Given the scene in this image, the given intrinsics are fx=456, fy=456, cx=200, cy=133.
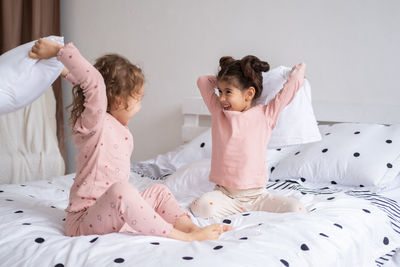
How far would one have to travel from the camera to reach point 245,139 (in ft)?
5.64

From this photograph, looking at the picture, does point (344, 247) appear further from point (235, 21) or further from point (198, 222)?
point (235, 21)

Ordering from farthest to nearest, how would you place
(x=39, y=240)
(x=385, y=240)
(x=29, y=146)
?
(x=29, y=146), (x=385, y=240), (x=39, y=240)

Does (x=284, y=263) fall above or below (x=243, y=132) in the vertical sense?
below

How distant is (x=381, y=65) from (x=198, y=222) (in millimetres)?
1409

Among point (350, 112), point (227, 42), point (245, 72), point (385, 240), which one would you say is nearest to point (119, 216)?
point (245, 72)

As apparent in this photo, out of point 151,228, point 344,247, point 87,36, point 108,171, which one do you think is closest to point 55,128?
point 87,36

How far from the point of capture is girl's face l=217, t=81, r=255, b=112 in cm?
174

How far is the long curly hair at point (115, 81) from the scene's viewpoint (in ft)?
4.48

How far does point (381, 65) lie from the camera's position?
2324 millimetres

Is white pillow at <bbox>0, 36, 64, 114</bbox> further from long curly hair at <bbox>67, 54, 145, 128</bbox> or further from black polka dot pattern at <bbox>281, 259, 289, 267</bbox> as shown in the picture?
black polka dot pattern at <bbox>281, 259, 289, 267</bbox>

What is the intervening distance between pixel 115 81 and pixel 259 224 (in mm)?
610

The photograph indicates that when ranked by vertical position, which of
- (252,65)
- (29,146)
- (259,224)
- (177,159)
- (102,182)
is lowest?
(29,146)

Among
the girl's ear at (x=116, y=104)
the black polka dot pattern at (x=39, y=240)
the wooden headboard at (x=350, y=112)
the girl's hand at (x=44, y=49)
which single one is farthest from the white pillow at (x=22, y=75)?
the wooden headboard at (x=350, y=112)

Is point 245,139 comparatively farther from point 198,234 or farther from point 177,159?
point 177,159
